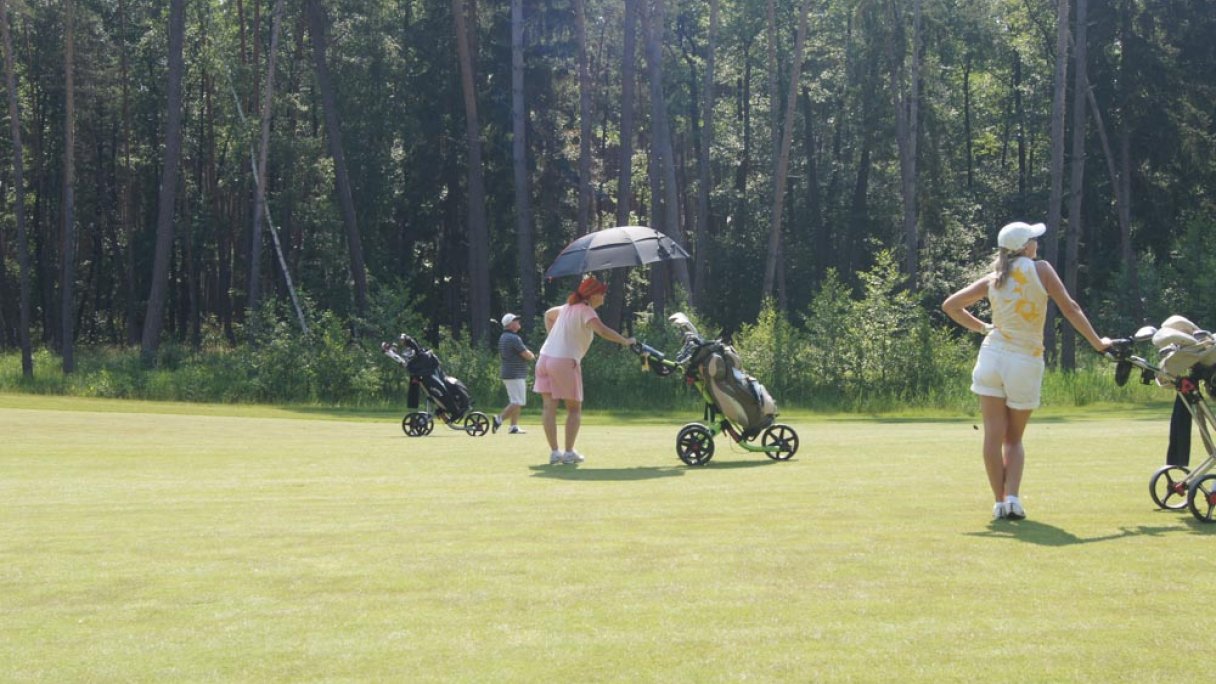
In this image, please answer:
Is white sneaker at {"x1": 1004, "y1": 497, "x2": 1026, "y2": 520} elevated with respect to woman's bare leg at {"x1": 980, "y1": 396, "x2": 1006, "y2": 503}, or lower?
lower

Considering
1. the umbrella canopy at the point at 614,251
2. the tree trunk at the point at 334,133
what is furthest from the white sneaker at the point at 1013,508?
the tree trunk at the point at 334,133

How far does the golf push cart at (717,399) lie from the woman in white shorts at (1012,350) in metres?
5.11

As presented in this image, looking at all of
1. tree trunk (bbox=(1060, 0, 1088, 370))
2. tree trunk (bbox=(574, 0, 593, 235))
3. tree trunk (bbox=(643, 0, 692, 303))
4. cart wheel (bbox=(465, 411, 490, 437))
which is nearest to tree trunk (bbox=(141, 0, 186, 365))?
tree trunk (bbox=(574, 0, 593, 235))

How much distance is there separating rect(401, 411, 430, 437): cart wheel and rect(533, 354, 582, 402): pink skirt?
321 inches

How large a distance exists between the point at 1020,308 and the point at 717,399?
5.77 meters

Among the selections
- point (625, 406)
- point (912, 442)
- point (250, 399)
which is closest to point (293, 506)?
point (912, 442)

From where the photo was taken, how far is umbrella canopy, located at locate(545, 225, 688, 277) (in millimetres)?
17344

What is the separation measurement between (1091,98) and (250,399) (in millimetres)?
32510

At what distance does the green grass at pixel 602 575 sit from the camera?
20.0 ft

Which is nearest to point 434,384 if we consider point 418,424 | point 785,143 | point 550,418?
point 418,424

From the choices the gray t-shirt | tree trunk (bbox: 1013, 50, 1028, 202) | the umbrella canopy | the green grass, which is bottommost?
the green grass

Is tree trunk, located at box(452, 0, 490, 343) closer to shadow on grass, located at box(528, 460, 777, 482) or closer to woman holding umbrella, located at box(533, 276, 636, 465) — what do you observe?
woman holding umbrella, located at box(533, 276, 636, 465)

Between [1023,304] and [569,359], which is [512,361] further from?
[1023,304]

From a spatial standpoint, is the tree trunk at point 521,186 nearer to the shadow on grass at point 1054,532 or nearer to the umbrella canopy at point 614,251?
the umbrella canopy at point 614,251
